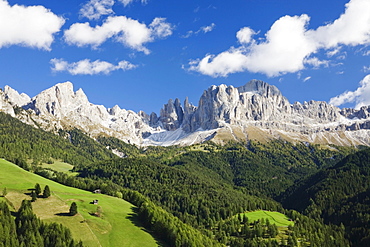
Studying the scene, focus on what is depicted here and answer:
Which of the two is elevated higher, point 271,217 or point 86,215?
point 271,217

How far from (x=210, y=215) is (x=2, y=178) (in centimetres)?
11016

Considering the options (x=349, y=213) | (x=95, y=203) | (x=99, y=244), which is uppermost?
(x=349, y=213)

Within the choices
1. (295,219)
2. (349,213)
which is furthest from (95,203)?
(349,213)

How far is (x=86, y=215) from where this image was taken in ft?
351

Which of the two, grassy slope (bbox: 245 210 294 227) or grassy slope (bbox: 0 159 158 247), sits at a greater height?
grassy slope (bbox: 245 210 294 227)

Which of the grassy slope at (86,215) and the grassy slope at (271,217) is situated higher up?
the grassy slope at (271,217)

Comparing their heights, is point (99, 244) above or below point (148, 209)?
below

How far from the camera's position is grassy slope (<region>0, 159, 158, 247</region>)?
96.4 m

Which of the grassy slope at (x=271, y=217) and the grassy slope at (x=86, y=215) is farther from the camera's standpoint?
the grassy slope at (x=271, y=217)

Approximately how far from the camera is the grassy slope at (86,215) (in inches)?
3797

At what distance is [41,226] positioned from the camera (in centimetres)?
8700

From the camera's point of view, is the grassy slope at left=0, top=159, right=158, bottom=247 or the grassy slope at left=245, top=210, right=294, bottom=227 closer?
the grassy slope at left=0, top=159, right=158, bottom=247

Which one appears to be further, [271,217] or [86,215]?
[271,217]

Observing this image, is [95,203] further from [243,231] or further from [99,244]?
[243,231]
